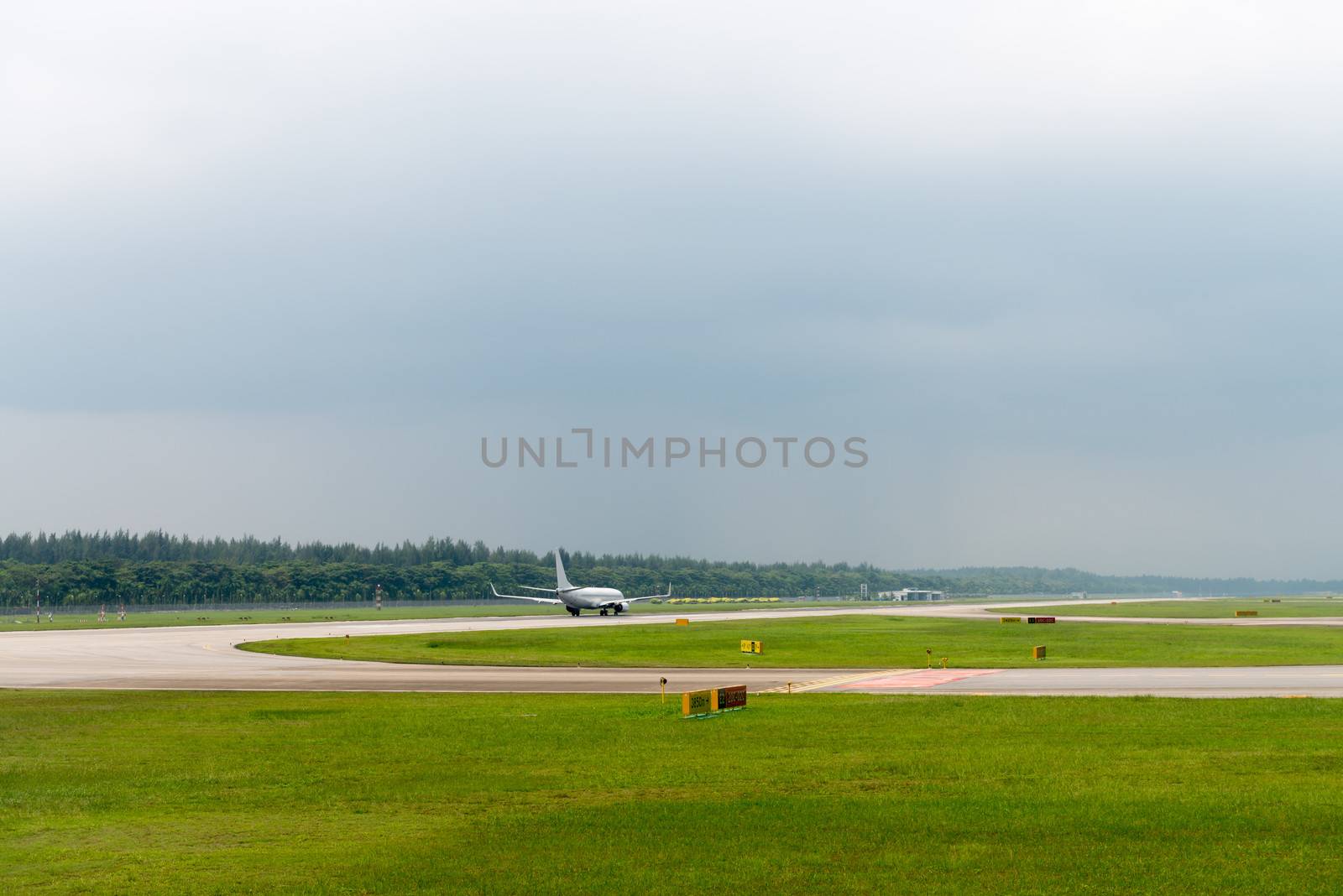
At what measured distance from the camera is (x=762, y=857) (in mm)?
17141

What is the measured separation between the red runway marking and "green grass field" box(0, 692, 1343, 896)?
31.8 feet

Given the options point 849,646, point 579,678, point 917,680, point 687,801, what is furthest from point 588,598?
point 687,801

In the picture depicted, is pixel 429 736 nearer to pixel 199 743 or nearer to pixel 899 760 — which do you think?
pixel 199 743

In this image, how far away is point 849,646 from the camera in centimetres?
7612

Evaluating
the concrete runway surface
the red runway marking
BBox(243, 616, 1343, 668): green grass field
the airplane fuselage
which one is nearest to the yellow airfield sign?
the concrete runway surface

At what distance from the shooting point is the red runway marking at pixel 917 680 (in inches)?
1845

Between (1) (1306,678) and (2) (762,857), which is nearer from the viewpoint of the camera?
(2) (762,857)

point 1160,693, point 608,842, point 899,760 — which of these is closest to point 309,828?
point 608,842

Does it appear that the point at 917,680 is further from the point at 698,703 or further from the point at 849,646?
the point at 849,646

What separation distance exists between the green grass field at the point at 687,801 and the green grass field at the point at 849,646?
27476mm

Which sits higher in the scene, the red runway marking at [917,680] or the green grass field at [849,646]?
the red runway marking at [917,680]

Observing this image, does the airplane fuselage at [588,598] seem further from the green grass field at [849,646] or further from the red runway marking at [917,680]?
the red runway marking at [917,680]

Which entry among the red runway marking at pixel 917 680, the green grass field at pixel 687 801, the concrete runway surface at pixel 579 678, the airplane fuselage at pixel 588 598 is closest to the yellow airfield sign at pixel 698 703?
the green grass field at pixel 687 801

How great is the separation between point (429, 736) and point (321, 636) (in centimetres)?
6553
